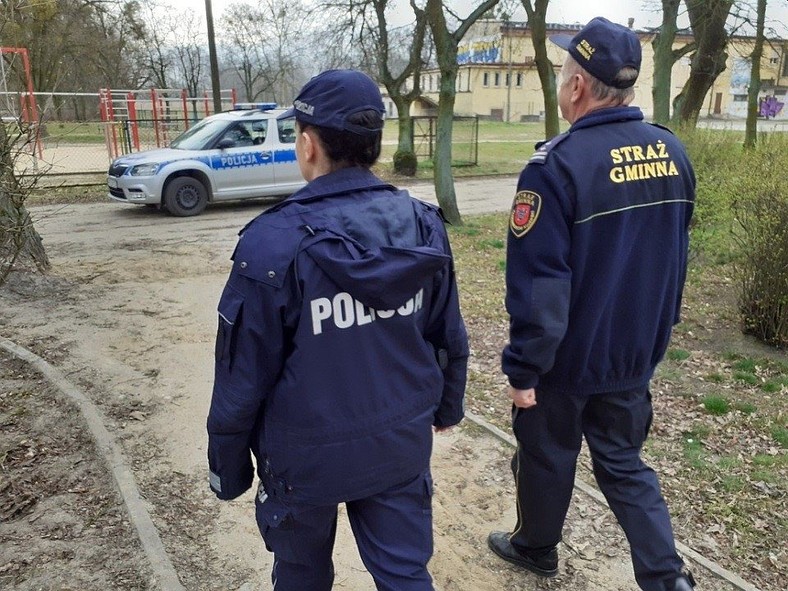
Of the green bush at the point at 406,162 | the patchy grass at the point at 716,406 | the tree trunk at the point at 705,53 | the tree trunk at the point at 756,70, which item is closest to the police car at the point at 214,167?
the green bush at the point at 406,162

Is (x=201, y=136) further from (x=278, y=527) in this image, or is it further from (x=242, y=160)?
(x=278, y=527)

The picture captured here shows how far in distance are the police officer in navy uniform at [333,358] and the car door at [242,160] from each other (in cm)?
1105

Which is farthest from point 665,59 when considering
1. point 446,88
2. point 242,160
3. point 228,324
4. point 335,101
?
point 228,324

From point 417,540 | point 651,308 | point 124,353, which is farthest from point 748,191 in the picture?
point 124,353

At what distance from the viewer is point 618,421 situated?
252 cm

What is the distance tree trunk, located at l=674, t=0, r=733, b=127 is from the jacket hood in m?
12.9

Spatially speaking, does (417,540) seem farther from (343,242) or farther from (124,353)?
(124,353)

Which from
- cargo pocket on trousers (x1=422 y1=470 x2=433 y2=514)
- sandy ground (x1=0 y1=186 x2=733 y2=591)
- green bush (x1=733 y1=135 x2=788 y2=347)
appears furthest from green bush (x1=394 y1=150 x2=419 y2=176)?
cargo pocket on trousers (x1=422 y1=470 x2=433 y2=514)

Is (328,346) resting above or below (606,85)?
below

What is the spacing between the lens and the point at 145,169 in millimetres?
11875

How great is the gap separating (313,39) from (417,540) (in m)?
18.4

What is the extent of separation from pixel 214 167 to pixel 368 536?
1126 cm

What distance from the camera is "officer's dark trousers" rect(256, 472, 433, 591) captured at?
1.97 meters

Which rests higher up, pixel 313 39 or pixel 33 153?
pixel 313 39
